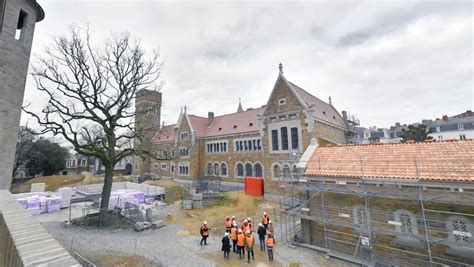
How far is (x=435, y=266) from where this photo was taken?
9.38m

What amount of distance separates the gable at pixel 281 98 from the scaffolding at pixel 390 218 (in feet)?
37.1

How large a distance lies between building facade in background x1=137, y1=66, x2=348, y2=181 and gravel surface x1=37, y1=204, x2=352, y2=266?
512 centimetres

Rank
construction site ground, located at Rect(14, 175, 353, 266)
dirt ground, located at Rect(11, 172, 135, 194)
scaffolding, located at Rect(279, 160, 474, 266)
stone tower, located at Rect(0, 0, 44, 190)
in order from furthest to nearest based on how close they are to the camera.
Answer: dirt ground, located at Rect(11, 172, 135, 194) → stone tower, located at Rect(0, 0, 44, 190) → construction site ground, located at Rect(14, 175, 353, 266) → scaffolding, located at Rect(279, 160, 474, 266)

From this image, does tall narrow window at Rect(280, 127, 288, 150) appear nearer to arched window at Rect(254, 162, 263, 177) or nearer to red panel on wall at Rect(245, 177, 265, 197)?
red panel on wall at Rect(245, 177, 265, 197)

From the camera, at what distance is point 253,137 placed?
2980cm

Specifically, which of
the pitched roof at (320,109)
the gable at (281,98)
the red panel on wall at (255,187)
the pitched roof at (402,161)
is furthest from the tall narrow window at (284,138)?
the pitched roof at (402,161)

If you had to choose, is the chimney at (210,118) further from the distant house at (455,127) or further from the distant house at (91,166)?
the distant house at (455,127)

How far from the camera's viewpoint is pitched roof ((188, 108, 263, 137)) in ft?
104

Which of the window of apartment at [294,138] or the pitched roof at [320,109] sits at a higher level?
the pitched roof at [320,109]

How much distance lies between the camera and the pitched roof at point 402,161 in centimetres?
936

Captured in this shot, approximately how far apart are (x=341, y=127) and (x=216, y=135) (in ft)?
61.4

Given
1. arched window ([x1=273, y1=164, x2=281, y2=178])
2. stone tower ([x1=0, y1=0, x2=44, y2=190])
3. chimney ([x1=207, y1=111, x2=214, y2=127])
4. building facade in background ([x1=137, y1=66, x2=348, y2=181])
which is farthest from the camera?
chimney ([x1=207, y1=111, x2=214, y2=127])

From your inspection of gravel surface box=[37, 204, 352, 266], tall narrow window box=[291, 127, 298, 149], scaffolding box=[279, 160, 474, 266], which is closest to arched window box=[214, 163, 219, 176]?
tall narrow window box=[291, 127, 298, 149]

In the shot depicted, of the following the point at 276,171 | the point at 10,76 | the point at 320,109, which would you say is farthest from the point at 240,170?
the point at 10,76
